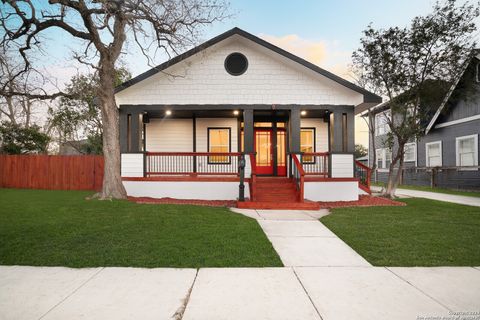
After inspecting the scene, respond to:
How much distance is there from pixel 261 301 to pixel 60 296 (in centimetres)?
216

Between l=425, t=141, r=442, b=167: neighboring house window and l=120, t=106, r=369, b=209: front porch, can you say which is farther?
l=425, t=141, r=442, b=167: neighboring house window

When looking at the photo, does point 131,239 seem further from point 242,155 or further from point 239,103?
point 239,103

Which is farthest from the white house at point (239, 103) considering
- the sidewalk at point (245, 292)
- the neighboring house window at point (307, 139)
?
the sidewalk at point (245, 292)

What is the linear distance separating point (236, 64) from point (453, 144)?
1421 cm

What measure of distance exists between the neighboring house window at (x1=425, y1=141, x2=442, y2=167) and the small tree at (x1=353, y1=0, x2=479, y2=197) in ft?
23.9

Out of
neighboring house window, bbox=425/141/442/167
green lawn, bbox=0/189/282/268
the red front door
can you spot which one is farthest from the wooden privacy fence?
neighboring house window, bbox=425/141/442/167

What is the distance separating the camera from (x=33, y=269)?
3648mm

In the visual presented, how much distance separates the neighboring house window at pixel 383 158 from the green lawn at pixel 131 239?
2090cm

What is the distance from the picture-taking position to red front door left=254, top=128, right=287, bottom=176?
43.7 feet

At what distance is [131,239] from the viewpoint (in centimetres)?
489

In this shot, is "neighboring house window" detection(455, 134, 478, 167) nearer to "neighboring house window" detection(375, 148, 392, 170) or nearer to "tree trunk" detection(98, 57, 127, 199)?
"neighboring house window" detection(375, 148, 392, 170)

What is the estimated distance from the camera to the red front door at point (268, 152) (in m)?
13.3

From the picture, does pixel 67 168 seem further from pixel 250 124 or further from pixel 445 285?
pixel 445 285

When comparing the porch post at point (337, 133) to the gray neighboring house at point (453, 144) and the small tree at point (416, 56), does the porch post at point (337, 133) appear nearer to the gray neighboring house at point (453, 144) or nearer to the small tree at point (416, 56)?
the small tree at point (416, 56)
